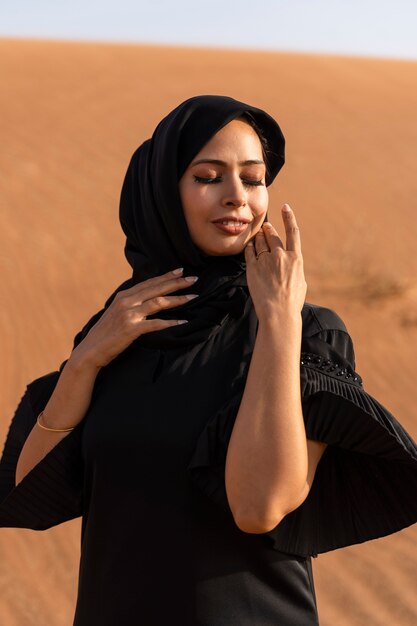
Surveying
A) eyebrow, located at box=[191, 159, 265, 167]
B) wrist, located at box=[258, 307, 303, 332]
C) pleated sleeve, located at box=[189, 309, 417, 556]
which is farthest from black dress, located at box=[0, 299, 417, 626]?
eyebrow, located at box=[191, 159, 265, 167]

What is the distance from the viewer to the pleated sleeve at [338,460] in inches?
87.4

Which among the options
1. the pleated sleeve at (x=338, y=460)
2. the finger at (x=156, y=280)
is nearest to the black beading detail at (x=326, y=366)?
the pleated sleeve at (x=338, y=460)

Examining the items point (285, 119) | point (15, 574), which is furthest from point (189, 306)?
point (285, 119)

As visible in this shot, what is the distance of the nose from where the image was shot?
2373 millimetres

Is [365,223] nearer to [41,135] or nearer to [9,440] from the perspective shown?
[41,135]

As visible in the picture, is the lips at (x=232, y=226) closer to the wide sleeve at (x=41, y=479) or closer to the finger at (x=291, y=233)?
the finger at (x=291, y=233)

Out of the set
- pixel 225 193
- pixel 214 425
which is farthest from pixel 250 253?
pixel 214 425

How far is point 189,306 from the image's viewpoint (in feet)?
7.97

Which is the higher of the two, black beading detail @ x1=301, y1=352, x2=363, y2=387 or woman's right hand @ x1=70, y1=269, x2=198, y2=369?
woman's right hand @ x1=70, y1=269, x2=198, y2=369

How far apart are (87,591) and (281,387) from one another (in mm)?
711

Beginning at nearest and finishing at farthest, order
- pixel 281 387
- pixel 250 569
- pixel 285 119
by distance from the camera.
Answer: pixel 281 387 → pixel 250 569 → pixel 285 119

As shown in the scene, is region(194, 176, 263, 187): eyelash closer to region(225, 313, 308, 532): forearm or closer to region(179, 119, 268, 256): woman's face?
region(179, 119, 268, 256): woman's face

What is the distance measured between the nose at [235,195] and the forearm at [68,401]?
491 millimetres

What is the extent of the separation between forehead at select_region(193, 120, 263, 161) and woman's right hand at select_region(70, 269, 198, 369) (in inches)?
11.1
